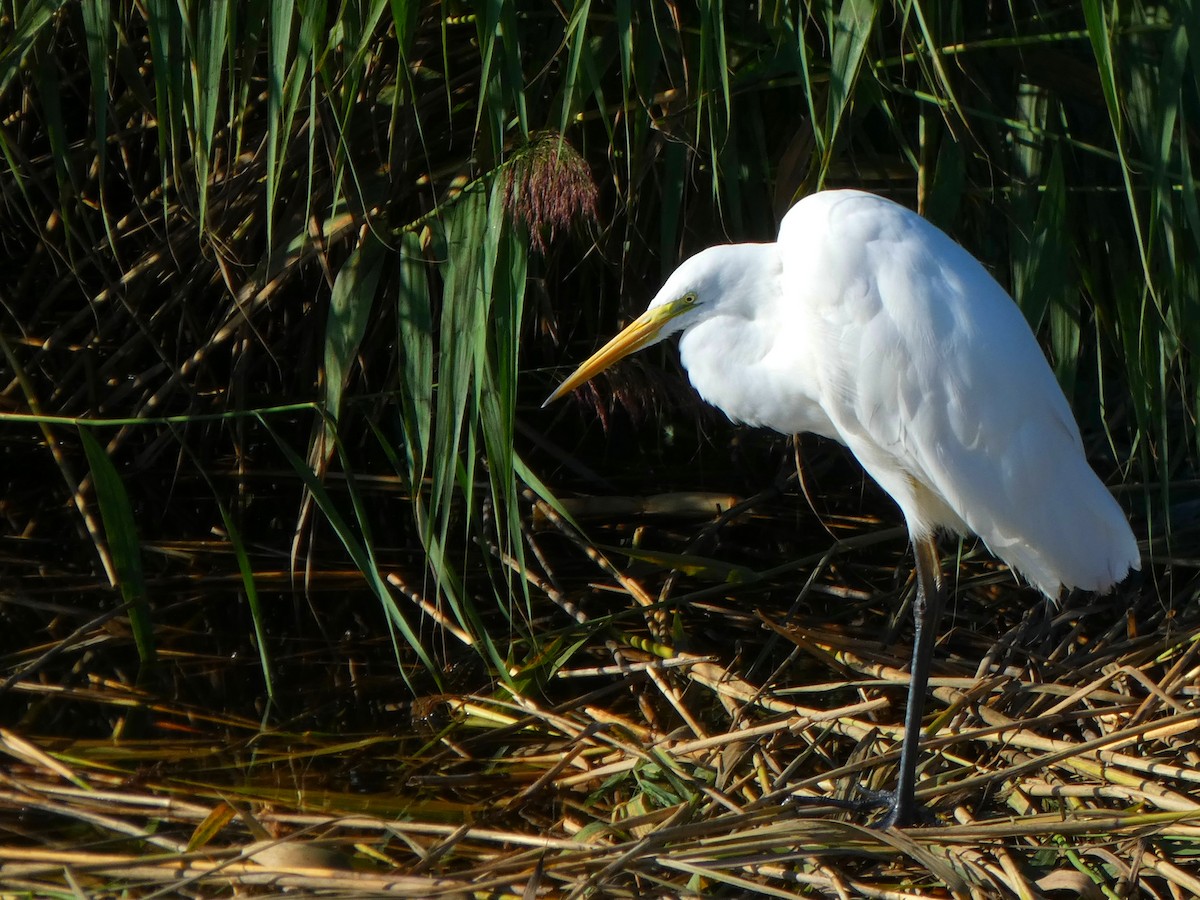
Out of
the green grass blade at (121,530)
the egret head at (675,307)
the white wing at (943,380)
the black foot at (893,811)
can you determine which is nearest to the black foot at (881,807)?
the black foot at (893,811)

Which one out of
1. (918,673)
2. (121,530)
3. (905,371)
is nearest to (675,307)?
(905,371)

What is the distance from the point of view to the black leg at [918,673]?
A: 72.1 inches

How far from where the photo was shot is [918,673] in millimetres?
1946

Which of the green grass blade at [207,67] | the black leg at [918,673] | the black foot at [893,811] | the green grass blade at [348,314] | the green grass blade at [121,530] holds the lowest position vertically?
the black foot at [893,811]

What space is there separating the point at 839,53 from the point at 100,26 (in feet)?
3.43

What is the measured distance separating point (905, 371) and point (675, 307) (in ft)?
1.15

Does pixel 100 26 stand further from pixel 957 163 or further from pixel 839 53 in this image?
pixel 957 163

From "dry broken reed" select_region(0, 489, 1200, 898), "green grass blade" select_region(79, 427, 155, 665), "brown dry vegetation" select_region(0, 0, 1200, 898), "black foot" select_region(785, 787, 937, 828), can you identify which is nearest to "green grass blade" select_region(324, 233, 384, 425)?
"brown dry vegetation" select_region(0, 0, 1200, 898)

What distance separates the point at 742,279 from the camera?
191 centimetres

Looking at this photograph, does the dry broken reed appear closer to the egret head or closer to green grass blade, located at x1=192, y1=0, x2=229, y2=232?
the egret head

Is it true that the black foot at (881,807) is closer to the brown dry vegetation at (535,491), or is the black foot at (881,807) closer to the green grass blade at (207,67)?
the brown dry vegetation at (535,491)

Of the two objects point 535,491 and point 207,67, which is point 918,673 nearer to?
point 535,491

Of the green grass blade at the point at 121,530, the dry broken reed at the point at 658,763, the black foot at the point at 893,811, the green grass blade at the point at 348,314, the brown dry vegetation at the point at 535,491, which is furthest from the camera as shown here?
the green grass blade at the point at 348,314

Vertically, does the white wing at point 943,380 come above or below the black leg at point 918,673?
above
